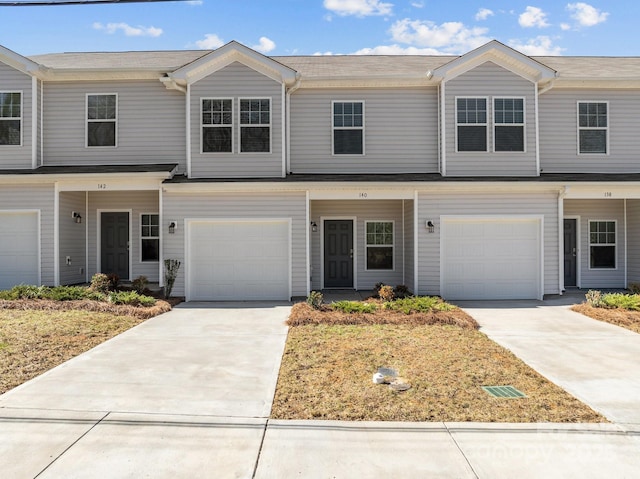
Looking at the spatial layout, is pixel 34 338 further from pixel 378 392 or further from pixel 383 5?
pixel 383 5

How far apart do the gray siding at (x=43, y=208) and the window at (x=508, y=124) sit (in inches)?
493

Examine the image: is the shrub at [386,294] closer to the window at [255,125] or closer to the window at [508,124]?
the window at [255,125]

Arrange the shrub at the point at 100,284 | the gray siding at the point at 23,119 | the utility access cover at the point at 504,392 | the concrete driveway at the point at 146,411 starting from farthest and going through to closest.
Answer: the gray siding at the point at 23,119 → the shrub at the point at 100,284 → the utility access cover at the point at 504,392 → the concrete driveway at the point at 146,411

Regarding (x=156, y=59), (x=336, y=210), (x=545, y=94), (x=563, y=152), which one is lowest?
(x=336, y=210)

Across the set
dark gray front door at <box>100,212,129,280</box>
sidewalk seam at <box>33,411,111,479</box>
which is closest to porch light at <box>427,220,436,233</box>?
sidewalk seam at <box>33,411,111,479</box>

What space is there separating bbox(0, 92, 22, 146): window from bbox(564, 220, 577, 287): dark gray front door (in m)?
16.8

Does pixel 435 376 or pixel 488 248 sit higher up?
pixel 488 248

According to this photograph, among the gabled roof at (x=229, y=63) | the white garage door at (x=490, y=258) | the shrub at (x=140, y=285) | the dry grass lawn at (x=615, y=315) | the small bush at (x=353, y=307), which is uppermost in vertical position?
the gabled roof at (x=229, y=63)

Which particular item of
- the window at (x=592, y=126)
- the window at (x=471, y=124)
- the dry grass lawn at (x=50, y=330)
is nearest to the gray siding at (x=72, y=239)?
the dry grass lawn at (x=50, y=330)

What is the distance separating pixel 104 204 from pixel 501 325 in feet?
38.8

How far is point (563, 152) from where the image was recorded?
1274cm

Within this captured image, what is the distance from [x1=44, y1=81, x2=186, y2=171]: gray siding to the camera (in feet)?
40.6

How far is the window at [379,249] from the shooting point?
13.1m

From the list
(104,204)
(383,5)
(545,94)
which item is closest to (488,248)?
(545,94)
